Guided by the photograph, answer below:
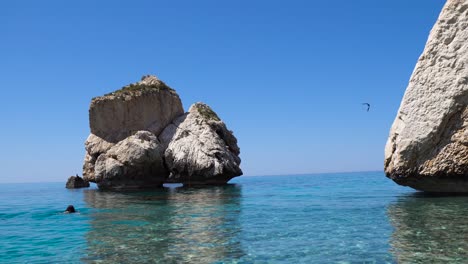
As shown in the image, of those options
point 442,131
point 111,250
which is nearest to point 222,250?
point 111,250

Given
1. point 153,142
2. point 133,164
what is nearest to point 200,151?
point 153,142

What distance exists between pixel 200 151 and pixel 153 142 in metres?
7.07

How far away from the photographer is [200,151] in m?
57.2

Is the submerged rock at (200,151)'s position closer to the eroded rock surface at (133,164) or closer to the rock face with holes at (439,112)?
the eroded rock surface at (133,164)

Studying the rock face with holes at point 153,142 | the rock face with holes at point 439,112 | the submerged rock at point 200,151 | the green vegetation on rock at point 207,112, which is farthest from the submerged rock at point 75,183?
the rock face with holes at point 439,112

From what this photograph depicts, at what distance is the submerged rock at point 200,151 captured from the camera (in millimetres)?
56750

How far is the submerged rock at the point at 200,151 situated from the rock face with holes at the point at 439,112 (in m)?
31.3

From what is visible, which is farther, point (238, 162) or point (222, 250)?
point (238, 162)

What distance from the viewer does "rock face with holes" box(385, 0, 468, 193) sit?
26344mm

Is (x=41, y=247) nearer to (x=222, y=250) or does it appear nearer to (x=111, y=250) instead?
(x=111, y=250)

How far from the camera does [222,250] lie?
14383 millimetres

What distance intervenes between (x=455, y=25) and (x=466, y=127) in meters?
6.60

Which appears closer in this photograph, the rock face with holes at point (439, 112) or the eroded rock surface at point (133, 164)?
the rock face with holes at point (439, 112)

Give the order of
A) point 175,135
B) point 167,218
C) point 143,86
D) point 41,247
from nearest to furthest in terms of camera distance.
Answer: point 41,247, point 167,218, point 175,135, point 143,86
